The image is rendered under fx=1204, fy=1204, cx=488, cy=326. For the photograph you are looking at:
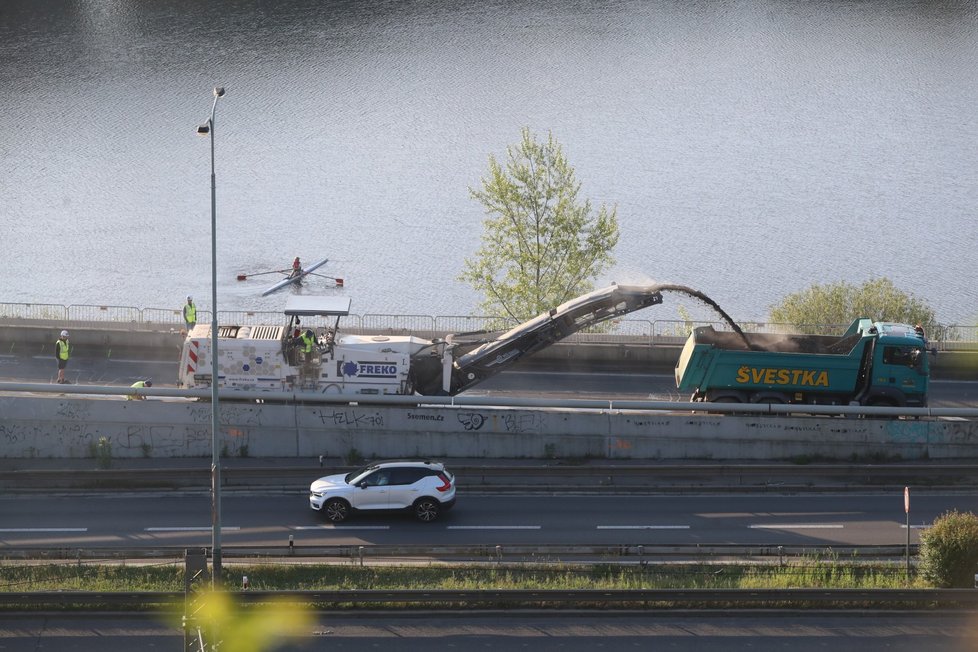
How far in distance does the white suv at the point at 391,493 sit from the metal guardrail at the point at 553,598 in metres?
4.72

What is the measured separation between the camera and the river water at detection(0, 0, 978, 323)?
70812mm

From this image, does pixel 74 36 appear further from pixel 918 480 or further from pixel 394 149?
pixel 918 480

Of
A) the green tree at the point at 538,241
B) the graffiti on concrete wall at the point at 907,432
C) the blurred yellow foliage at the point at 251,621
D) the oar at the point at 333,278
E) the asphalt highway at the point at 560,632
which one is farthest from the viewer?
the oar at the point at 333,278

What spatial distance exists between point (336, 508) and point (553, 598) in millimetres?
6616

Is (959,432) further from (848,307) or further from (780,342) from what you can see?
(848,307)

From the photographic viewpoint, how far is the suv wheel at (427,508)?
26.7 metres

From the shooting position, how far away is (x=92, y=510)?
27703mm

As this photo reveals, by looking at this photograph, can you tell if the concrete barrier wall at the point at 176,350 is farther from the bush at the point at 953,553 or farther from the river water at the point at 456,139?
the river water at the point at 456,139

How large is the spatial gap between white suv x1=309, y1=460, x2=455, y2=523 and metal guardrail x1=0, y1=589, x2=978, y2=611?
4722mm

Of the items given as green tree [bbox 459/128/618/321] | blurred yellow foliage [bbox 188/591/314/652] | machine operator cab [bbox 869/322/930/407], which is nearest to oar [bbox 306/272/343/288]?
green tree [bbox 459/128/618/321]

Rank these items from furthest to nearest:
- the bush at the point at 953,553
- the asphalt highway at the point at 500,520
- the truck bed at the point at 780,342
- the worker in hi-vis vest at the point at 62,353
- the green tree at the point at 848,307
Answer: the green tree at the point at 848,307 < the worker in hi-vis vest at the point at 62,353 < the truck bed at the point at 780,342 < the asphalt highway at the point at 500,520 < the bush at the point at 953,553

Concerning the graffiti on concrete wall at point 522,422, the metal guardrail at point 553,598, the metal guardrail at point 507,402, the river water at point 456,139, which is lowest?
the metal guardrail at point 553,598

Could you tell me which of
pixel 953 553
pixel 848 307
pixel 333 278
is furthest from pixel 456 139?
pixel 953 553

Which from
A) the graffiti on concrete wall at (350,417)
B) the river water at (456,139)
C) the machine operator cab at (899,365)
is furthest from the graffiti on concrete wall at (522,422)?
the river water at (456,139)
